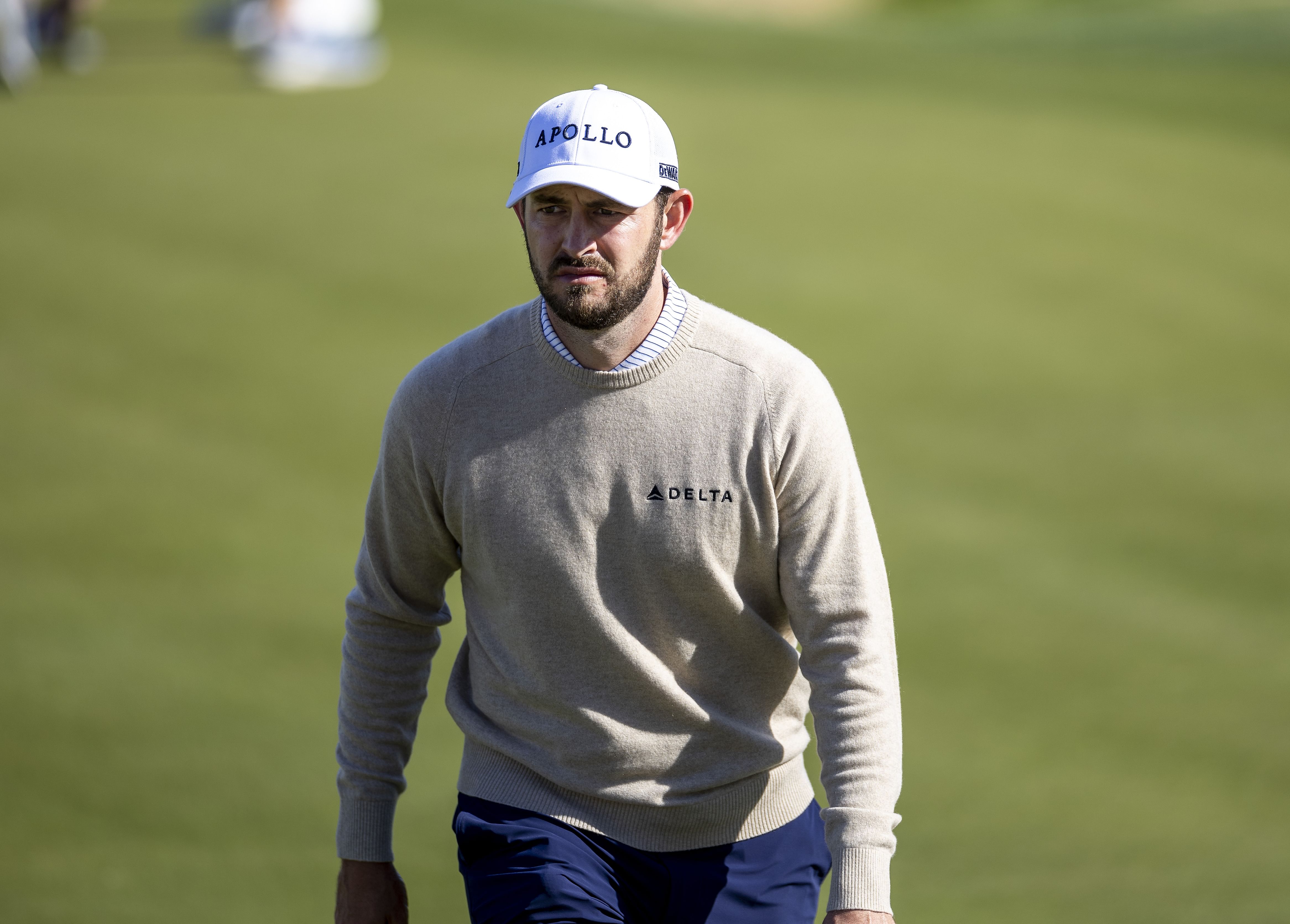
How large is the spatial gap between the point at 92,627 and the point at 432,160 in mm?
6263

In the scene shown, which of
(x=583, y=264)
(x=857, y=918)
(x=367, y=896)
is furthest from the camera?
(x=367, y=896)

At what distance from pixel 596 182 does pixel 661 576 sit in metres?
0.71

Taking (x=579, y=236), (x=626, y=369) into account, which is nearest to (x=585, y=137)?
(x=579, y=236)

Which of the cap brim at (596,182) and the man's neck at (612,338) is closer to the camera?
the cap brim at (596,182)

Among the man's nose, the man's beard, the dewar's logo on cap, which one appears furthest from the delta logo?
the dewar's logo on cap

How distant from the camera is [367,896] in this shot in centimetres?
293

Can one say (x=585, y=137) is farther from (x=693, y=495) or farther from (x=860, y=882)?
(x=860, y=882)

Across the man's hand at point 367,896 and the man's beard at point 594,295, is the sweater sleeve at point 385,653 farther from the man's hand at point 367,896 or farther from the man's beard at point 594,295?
the man's beard at point 594,295

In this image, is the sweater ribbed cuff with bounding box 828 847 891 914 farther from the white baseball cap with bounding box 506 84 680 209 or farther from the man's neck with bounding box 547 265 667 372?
the white baseball cap with bounding box 506 84 680 209

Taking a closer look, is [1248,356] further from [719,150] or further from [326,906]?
[326,906]

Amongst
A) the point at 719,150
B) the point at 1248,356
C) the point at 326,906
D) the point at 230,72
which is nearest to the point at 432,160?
the point at 719,150

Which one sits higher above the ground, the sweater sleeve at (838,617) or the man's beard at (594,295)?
the man's beard at (594,295)

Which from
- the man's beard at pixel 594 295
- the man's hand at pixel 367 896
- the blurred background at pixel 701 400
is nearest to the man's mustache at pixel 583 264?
the man's beard at pixel 594 295

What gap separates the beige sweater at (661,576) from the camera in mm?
2639
